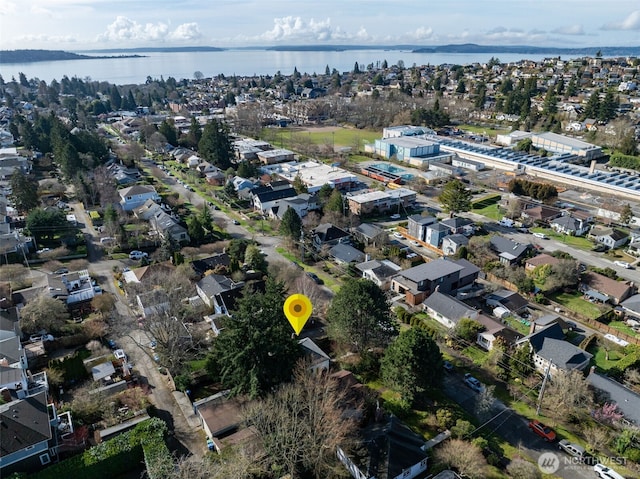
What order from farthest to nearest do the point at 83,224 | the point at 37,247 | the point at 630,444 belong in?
the point at 83,224 < the point at 37,247 < the point at 630,444

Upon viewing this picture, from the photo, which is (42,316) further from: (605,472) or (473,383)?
(605,472)

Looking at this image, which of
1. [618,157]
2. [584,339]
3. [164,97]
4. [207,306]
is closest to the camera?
[584,339]

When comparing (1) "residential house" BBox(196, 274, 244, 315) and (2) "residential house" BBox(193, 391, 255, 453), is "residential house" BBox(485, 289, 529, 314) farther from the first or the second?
(2) "residential house" BBox(193, 391, 255, 453)

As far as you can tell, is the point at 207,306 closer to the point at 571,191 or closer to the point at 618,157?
the point at 571,191

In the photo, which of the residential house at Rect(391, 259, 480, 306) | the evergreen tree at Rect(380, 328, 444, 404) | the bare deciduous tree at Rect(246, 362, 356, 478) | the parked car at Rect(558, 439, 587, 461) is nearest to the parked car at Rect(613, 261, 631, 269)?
the residential house at Rect(391, 259, 480, 306)

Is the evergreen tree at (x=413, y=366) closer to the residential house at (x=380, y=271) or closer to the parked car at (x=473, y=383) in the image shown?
the parked car at (x=473, y=383)

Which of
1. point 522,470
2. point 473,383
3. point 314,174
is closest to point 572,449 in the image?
point 522,470

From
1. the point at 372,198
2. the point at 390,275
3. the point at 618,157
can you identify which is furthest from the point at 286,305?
the point at 618,157
